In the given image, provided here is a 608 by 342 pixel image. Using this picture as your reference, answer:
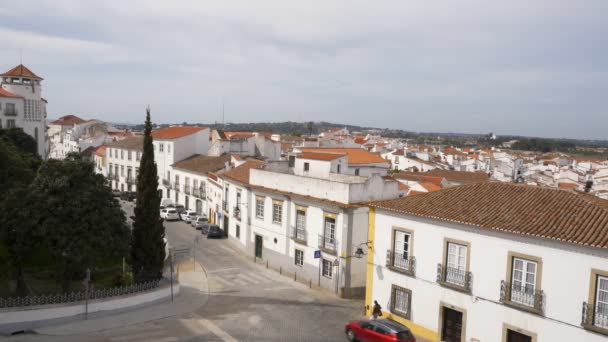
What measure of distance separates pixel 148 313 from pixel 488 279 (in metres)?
15.3

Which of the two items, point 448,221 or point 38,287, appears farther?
point 38,287

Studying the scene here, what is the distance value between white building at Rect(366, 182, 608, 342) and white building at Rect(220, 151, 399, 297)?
363 cm

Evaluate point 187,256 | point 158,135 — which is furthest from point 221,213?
point 158,135

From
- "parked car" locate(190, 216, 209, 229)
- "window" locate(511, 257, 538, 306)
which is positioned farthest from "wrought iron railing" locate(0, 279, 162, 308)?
"parked car" locate(190, 216, 209, 229)

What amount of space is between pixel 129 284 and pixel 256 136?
39.6m

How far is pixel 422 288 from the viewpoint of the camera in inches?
921

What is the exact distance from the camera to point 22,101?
226 ft

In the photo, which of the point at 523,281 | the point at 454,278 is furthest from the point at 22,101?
the point at 523,281

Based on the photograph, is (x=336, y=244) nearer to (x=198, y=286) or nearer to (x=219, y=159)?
(x=198, y=286)

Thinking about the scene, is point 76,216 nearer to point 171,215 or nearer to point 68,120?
point 171,215

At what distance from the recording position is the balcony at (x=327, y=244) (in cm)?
2996

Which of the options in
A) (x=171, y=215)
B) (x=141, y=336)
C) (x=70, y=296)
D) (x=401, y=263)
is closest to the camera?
(x=141, y=336)

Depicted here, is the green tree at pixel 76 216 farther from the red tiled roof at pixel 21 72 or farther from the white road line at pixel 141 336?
the red tiled roof at pixel 21 72

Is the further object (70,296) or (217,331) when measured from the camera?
(70,296)
